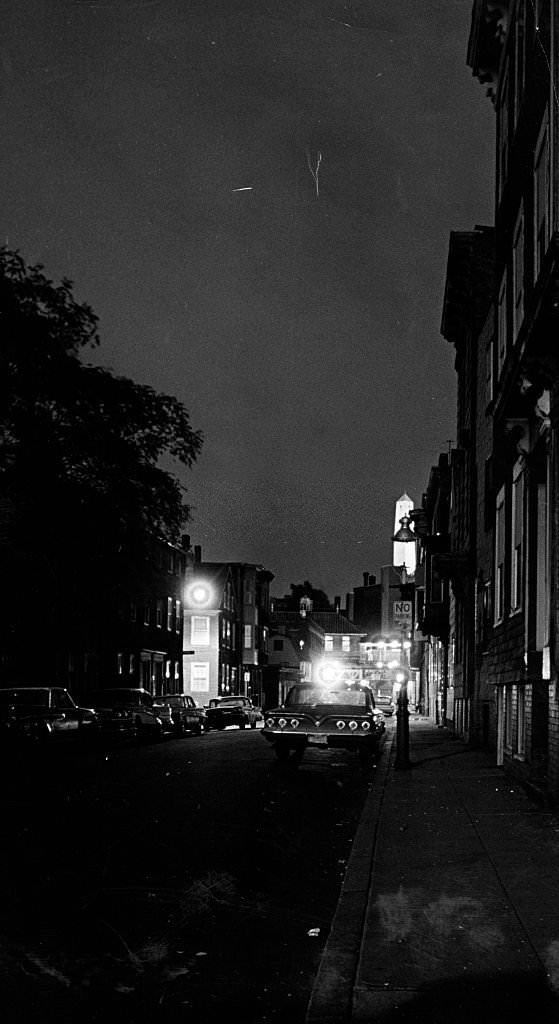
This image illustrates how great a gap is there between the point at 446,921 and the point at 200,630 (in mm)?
66424

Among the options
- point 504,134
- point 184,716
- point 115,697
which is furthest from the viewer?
point 184,716

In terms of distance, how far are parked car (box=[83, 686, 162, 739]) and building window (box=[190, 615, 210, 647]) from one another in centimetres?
3504

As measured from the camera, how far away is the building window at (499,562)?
2081 cm

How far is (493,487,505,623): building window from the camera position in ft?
68.3

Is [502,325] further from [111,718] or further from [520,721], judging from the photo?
[111,718]

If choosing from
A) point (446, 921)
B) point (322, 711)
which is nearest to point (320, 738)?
Result: point (322, 711)

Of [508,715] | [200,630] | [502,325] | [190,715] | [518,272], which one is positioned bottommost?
[190,715]

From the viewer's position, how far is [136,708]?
36.9 metres

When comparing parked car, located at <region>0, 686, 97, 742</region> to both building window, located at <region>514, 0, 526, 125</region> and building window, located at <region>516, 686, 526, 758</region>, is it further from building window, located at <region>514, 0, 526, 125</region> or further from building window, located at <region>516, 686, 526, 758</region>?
building window, located at <region>514, 0, 526, 125</region>

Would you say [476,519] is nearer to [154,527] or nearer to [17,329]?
[154,527]

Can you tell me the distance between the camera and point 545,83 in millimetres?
15547

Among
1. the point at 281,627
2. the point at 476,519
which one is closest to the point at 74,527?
the point at 476,519

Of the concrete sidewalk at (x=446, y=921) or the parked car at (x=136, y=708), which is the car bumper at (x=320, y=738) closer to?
the concrete sidewalk at (x=446, y=921)

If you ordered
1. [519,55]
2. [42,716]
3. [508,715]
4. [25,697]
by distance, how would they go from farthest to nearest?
[25,697] → [42,716] → [508,715] → [519,55]
